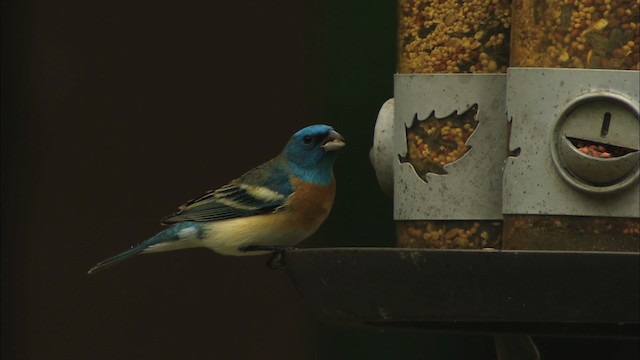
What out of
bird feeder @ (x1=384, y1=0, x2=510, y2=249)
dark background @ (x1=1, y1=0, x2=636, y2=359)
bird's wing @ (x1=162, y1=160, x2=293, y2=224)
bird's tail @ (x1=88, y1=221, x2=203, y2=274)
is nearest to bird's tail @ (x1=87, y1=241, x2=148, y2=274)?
bird's tail @ (x1=88, y1=221, x2=203, y2=274)

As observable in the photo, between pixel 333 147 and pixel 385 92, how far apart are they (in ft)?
0.87

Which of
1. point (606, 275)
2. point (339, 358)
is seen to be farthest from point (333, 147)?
point (606, 275)

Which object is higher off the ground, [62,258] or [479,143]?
[479,143]

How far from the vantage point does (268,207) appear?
5484 mm

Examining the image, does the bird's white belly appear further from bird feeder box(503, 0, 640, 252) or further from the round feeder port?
the round feeder port

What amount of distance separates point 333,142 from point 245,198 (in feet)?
1.15

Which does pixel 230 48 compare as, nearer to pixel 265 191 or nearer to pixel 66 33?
pixel 66 33

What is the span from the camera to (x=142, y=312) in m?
6.68

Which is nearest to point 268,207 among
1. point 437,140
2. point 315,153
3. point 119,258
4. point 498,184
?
point 315,153

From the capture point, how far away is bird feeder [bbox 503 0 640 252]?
3828 millimetres

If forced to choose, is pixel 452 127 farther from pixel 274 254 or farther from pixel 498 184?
pixel 274 254

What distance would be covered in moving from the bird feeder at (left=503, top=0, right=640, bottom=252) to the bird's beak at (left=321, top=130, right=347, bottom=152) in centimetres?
151

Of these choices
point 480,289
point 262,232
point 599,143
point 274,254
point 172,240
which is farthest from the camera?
point 172,240

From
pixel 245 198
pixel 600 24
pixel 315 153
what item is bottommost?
pixel 245 198
